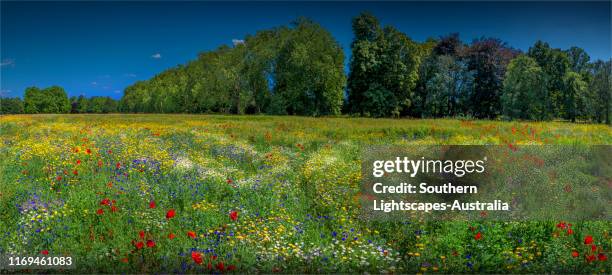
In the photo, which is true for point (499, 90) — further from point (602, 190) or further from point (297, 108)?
point (602, 190)

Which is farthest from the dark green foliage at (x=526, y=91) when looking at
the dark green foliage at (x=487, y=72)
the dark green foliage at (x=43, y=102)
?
the dark green foliage at (x=43, y=102)

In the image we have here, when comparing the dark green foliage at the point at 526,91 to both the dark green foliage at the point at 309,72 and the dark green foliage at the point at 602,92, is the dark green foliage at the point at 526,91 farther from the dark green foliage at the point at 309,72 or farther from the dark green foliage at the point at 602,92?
the dark green foliage at the point at 309,72

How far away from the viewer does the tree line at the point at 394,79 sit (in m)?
37.8

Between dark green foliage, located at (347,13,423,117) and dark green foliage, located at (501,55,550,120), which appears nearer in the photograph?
dark green foliage, located at (501,55,550,120)

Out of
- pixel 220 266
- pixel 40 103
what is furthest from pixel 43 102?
pixel 220 266

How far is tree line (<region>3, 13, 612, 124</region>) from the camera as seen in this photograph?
37750 millimetres

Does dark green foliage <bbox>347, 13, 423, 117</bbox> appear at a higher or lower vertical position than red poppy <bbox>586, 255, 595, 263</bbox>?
higher

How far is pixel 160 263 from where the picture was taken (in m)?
5.45

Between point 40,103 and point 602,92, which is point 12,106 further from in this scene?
point 602,92

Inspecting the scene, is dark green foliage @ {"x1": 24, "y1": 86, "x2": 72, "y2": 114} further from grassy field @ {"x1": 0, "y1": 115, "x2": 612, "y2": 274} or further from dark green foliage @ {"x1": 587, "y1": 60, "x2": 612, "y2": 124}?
dark green foliage @ {"x1": 587, "y1": 60, "x2": 612, "y2": 124}

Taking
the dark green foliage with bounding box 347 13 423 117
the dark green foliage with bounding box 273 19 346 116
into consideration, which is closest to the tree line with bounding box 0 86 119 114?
the dark green foliage with bounding box 273 19 346 116

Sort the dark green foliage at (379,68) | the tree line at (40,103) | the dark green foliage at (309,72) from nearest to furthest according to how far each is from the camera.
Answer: the dark green foliage at (309,72), the dark green foliage at (379,68), the tree line at (40,103)

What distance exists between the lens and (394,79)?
4391 cm

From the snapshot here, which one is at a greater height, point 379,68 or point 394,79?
point 379,68
